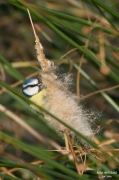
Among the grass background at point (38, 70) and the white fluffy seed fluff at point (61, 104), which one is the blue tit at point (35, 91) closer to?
the white fluffy seed fluff at point (61, 104)

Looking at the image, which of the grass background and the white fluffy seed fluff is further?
the grass background

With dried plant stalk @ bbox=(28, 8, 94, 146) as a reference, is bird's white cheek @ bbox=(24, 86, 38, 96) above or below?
above

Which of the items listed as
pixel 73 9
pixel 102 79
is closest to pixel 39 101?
pixel 102 79

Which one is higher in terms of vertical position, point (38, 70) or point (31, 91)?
point (38, 70)

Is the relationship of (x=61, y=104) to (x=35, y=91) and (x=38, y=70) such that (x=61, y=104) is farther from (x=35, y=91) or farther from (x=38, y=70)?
(x=38, y=70)

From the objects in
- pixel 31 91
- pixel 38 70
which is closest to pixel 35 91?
pixel 31 91

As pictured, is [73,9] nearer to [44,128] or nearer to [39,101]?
[44,128]

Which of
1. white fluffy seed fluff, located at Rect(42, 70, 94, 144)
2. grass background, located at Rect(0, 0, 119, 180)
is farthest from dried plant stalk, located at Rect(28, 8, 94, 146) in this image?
grass background, located at Rect(0, 0, 119, 180)

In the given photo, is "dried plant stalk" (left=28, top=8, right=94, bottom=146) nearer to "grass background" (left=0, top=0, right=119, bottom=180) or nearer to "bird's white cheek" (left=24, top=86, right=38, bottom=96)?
"bird's white cheek" (left=24, top=86, right=38, bottom=96)
